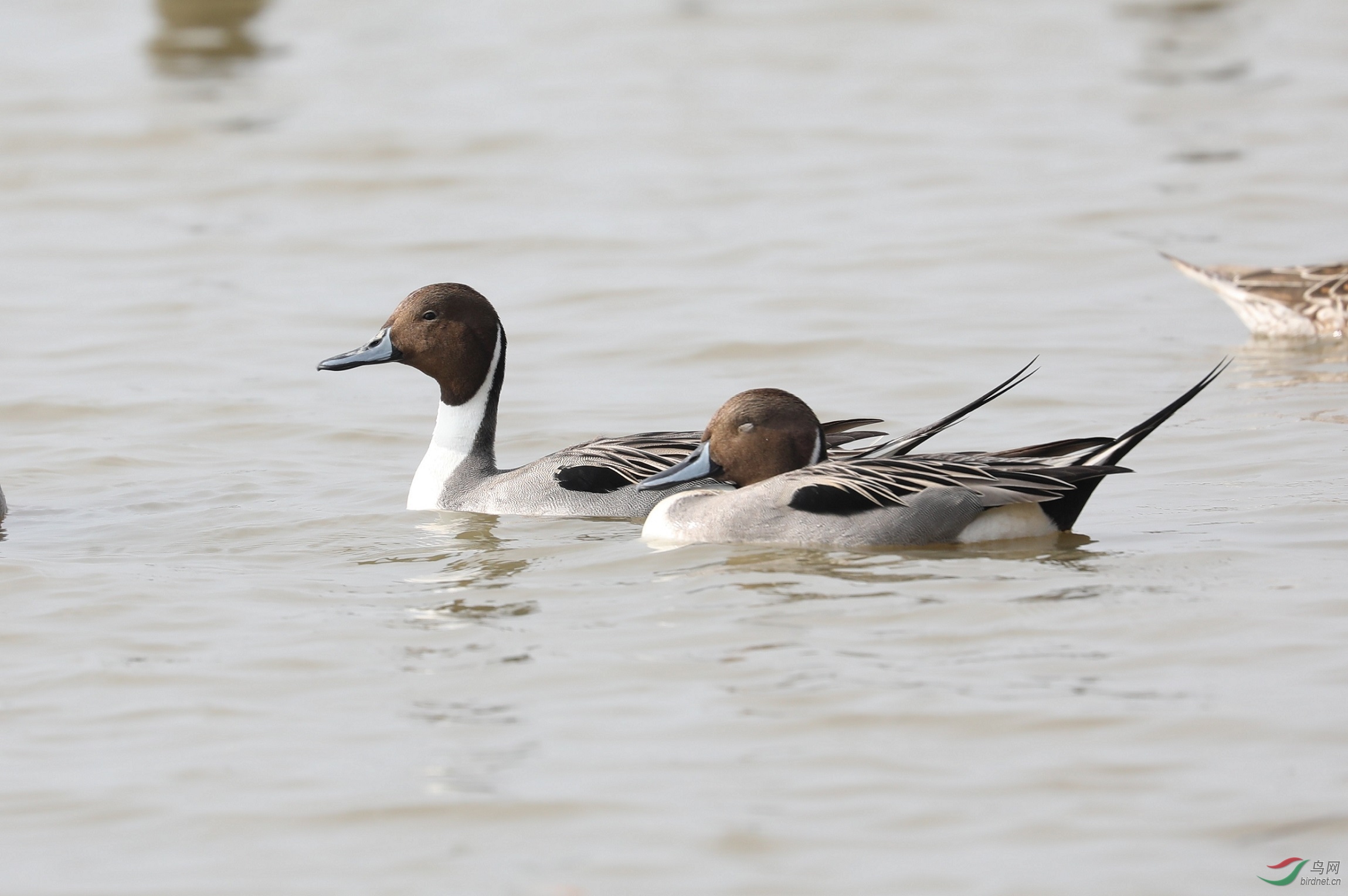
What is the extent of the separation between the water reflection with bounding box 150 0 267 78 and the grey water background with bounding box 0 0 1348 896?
0.11 m

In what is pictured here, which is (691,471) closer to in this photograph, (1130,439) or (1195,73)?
(1130,439)

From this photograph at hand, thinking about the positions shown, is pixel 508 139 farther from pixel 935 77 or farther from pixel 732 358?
pixel 732 358

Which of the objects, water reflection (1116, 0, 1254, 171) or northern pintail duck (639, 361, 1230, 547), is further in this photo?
water reflection (1116, 0, 1254, 171)

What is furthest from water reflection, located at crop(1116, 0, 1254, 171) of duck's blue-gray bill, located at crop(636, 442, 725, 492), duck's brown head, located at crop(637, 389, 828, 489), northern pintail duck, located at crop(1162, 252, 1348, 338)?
duck's blue-gray bill, located at crop(636, 442, 725, 492)

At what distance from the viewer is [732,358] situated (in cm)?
1166

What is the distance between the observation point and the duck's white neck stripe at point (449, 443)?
8547 mm

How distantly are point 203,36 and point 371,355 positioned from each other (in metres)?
16.7

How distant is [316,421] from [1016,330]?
14.3ft

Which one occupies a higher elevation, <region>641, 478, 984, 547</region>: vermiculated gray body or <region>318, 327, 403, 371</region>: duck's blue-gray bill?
<region>318, 327, 403, 371</region>: duck's blue-gray bill

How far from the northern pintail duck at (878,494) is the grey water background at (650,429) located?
11cm

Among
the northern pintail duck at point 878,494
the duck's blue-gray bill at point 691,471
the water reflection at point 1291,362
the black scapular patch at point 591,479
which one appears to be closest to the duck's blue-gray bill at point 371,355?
the black scapular patch at point 591,479

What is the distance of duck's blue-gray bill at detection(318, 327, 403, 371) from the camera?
8.43 metres

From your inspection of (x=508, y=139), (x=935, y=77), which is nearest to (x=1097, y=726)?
(x=508, y=139)

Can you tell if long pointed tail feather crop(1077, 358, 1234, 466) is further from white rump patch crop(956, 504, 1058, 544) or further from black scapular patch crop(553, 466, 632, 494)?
black scapular patch crop(553, 466, 632, 494)
